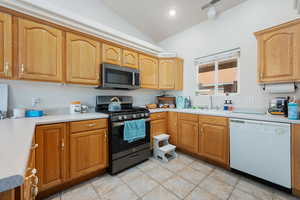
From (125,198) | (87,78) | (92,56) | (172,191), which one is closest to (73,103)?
(87,78)

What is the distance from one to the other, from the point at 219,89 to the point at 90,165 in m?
2.78

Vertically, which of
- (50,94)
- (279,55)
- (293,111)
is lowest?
(293,111)

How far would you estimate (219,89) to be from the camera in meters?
2.72

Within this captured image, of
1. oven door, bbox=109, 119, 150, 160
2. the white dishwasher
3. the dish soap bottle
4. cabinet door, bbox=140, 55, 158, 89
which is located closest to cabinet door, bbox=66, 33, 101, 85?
oven door, bbox=109, 119, 150, 160

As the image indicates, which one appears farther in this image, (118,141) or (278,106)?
(118,141)

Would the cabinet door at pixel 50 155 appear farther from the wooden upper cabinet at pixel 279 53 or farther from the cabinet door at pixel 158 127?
the wooden upper cabinet at pixel 279 53

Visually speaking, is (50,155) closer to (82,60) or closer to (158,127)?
(82,60)

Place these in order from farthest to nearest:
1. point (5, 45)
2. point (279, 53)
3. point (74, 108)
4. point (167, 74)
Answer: point (167, 74), point (74, 108), point (279, 53), point (5, 45)

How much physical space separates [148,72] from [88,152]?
1.98 metres

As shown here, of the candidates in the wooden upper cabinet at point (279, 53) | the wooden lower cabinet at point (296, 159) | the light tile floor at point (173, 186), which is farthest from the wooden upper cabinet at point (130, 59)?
the wooden lower cabinet at point (296, 159)

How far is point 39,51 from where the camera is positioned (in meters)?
1.66

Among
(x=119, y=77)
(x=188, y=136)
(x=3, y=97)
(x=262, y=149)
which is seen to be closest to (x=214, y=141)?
(x=188, y=136)

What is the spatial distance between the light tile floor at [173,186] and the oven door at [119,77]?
1.48m

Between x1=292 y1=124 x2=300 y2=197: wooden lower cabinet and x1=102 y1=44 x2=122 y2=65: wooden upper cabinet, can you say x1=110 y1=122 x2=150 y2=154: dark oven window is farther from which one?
x1=292 y1=124 x2=300 y2=197: wooden lower cabinet
